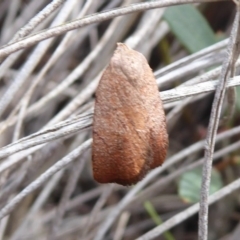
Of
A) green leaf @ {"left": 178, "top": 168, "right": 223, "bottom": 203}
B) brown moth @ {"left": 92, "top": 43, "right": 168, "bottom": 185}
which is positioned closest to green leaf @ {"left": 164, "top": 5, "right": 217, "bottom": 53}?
green leaf @ {"left": 178, "top": 168, "right": 223, "bottom": 203}

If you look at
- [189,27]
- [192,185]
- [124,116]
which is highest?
[189,27]

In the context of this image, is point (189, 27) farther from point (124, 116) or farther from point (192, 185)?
point (124, 116)

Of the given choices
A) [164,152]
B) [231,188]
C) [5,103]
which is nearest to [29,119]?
[5,103]

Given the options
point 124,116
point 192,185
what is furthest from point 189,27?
point 124,116

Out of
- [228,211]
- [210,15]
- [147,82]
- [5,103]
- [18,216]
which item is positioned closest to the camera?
[147,82]

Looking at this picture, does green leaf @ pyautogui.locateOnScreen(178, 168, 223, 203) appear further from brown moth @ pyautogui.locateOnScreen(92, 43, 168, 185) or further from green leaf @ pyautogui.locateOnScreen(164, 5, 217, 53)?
brown moth @ pyautogui.locateOnScreen(92, 43, 168, 185)

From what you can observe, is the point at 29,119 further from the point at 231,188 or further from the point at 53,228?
the point at 231,188
